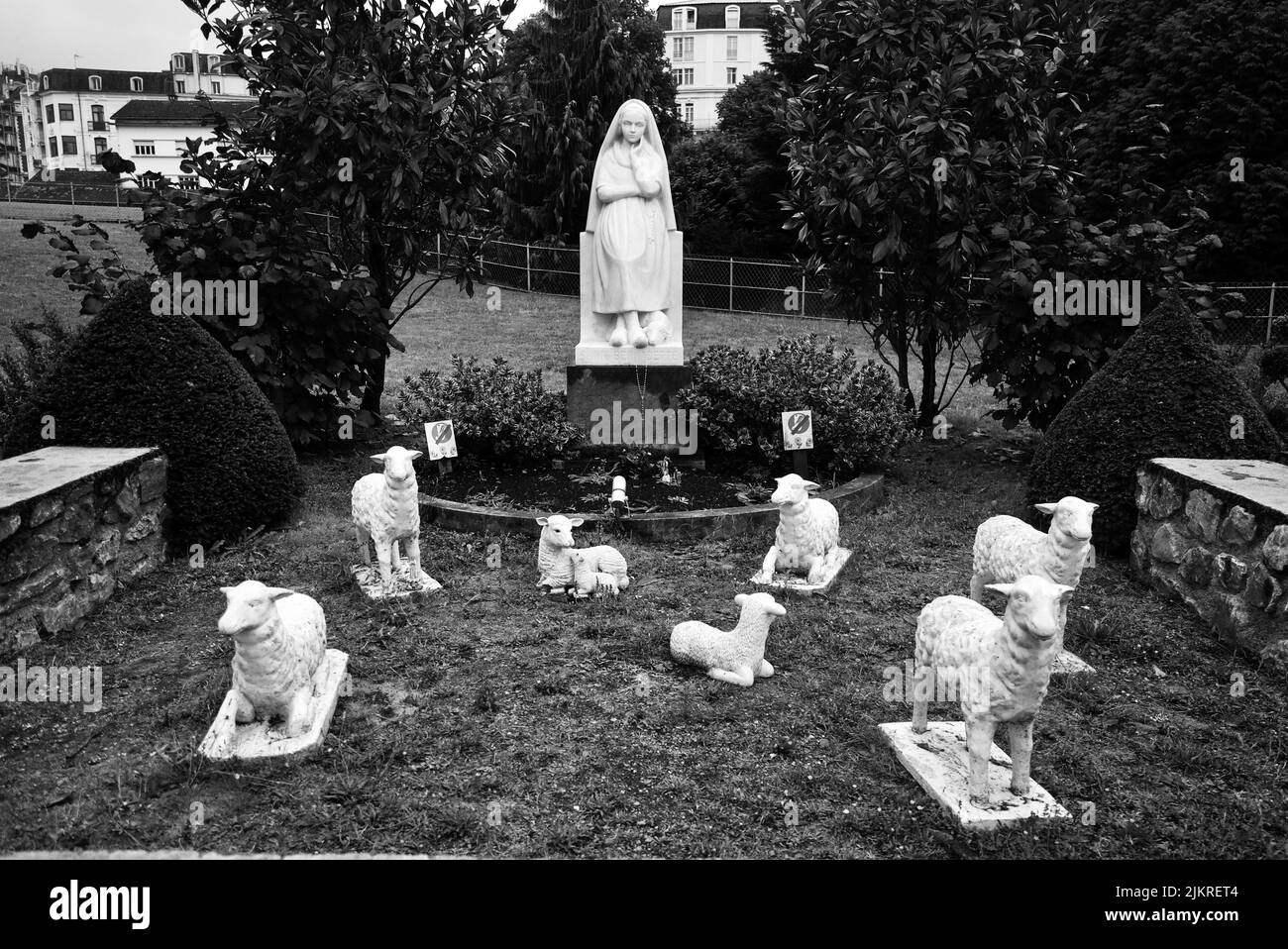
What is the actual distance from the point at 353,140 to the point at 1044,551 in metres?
6.98

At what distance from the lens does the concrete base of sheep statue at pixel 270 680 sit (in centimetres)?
384

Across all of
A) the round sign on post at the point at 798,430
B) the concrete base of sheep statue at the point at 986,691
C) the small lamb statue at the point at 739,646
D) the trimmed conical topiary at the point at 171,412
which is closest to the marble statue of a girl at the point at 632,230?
the round sign on post at the point at 798,430

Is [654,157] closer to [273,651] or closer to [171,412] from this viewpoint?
[171,412]

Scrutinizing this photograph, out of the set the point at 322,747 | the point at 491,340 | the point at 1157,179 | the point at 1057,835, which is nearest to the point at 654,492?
the point at 322,747

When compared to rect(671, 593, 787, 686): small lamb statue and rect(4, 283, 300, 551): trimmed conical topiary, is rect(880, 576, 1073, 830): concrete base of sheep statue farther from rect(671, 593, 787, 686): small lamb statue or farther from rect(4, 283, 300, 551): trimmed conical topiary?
rect(4, 283, 300, 551): trimmed conical topiary

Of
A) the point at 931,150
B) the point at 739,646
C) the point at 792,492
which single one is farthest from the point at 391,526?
the point at 931,150

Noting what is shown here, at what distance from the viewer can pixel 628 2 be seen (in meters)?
29.2

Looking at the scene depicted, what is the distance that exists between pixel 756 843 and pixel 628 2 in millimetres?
30106

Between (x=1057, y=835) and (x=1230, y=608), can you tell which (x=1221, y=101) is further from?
(x=1057, y=835)

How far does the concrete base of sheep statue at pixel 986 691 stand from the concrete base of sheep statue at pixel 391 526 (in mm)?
3081

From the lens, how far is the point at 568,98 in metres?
25.2

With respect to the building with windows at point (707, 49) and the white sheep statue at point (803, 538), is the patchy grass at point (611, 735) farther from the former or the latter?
the building with windows at point (707, 49)

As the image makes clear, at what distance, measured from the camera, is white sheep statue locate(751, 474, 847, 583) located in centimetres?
587
